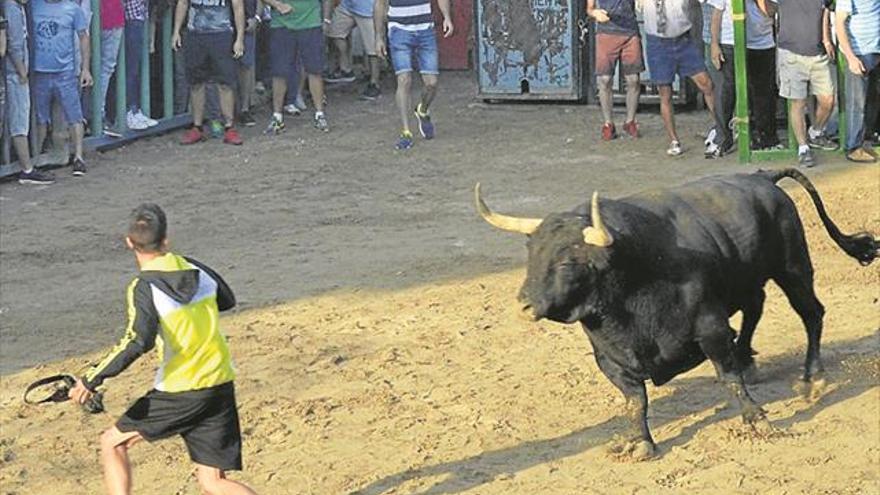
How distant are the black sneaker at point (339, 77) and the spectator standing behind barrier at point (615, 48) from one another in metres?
5.04

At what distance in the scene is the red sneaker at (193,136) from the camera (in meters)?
17.4

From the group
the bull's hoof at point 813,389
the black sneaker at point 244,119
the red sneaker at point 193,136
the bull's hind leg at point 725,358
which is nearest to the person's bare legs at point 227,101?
the red sneaker at point 193,136

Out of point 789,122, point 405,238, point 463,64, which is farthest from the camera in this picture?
point 463,64

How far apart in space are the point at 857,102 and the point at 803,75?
568 millimetres

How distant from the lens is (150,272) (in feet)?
23.0

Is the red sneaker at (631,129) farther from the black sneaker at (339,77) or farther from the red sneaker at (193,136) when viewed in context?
the black sneaker at (339,77)

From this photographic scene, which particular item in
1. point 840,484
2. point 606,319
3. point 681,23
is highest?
point 681,23

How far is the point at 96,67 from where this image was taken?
17.0 m

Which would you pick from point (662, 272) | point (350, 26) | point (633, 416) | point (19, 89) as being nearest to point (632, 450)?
point (633, 416)

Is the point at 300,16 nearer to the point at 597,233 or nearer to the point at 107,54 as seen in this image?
the point at 107,54

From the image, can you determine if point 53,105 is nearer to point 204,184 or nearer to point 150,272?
point 204,184

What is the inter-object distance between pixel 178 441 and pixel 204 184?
6741 millimetres

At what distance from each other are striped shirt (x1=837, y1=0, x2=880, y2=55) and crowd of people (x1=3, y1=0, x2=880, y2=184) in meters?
0.01

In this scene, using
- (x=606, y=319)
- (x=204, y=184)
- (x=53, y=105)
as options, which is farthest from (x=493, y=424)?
(x=53, y=105)
